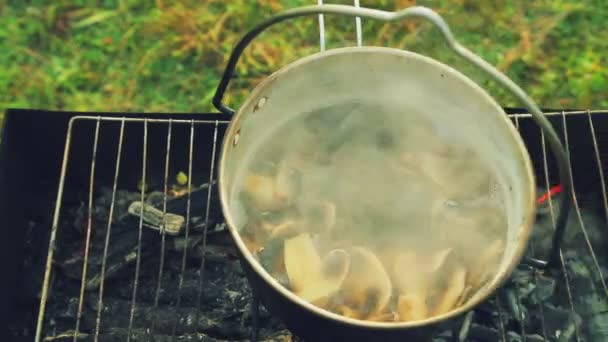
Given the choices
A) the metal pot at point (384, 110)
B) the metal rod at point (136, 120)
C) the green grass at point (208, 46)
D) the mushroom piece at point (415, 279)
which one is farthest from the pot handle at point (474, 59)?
the green grass at point (208, 46)

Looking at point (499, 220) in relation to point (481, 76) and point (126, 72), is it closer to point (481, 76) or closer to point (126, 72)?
point (481, 76)

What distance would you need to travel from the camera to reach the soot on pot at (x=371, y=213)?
144 cm

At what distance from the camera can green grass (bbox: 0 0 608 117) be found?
8.46ft

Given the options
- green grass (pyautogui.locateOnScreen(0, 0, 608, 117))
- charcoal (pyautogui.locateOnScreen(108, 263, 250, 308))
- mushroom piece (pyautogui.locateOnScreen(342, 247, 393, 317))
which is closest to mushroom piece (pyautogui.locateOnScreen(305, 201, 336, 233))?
mushroom piece (pyautogui.locateOnScreen(342, 247, 393, 317))

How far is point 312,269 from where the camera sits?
1451 millimetres

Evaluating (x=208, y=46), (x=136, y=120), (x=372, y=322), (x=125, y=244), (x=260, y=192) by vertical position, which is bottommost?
(x=125, y=244)

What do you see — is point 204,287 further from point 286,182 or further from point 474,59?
point 474,59

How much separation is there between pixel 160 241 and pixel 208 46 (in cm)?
93

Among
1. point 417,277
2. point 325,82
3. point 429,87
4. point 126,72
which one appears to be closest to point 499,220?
point 417,277

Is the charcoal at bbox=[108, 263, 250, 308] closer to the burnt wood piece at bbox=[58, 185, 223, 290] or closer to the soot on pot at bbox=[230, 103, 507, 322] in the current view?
the burnt wood piece at bbox=[58, 185, 223, 290]

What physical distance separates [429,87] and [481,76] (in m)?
1.12

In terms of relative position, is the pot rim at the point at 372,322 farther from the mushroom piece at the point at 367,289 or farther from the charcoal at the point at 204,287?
the charcoal at the point at 204,287

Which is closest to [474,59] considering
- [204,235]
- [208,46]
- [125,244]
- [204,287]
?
[204,235]

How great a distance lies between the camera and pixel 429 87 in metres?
1.52
